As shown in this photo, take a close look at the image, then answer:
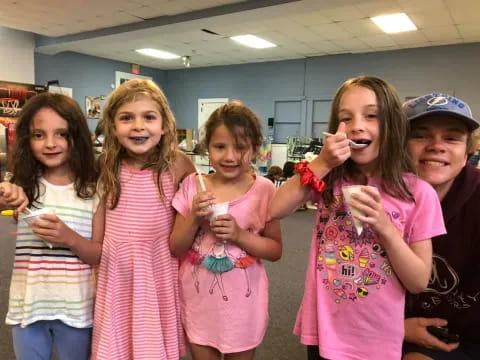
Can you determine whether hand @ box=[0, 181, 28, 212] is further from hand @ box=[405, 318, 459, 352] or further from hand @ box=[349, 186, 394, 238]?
hand @ box=[405, 318, 459, 352]

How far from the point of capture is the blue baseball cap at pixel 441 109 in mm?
1148

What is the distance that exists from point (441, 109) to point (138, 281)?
112cm

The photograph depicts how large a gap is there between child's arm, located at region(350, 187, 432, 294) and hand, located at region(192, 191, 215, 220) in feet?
1.43

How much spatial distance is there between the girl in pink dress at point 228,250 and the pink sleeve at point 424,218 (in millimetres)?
469

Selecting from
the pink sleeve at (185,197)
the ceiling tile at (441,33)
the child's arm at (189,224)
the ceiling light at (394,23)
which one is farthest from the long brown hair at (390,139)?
the ceiling tile at (441,33)

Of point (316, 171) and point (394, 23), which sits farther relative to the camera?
point (394, 23)

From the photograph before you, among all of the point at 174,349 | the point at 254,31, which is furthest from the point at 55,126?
the point at 254,31

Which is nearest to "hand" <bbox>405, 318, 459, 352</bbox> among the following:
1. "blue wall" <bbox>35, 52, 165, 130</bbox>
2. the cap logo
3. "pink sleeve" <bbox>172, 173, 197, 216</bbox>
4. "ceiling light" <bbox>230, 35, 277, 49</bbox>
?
the cap logo

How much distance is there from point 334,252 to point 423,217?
267 millimetres

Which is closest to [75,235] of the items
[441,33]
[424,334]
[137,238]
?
[137,238]

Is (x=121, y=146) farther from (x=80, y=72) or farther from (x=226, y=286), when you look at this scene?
(x=80, y=72)

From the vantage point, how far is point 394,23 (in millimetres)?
6367

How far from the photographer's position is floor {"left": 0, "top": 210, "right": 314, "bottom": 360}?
2.33 metres

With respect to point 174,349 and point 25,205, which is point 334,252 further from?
point 25,205
